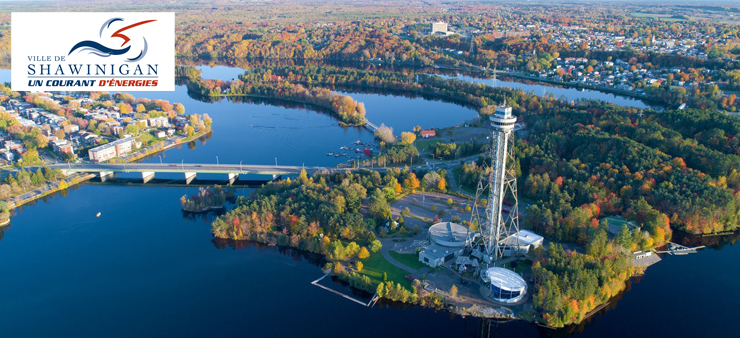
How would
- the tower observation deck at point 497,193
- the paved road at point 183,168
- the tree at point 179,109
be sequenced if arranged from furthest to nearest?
1. the tree at point 179,109
2. the paved road at point 183,168
3. the tower observation deck at point 497,193

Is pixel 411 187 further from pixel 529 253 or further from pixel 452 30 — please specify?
pixel 452 30

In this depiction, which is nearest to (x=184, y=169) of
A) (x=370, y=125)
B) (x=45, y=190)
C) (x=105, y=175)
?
(x=105, y=175)

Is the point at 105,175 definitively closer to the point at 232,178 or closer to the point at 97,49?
the point at 97,49

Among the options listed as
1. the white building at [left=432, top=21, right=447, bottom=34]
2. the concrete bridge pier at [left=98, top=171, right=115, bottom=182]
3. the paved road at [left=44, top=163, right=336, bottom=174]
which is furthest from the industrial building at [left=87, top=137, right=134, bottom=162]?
the white building at [left=432, top=21, right=447, bottom=34]

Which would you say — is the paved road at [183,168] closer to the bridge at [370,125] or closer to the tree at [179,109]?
the bridge at [370,125]

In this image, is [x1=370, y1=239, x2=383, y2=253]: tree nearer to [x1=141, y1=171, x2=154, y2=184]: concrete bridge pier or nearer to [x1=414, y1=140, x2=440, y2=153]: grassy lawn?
[x1=414, y1=140, x2=440, y2=153]: grassy lawn

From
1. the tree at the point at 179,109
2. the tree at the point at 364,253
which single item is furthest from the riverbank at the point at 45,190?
the tree at the point at 364,253
